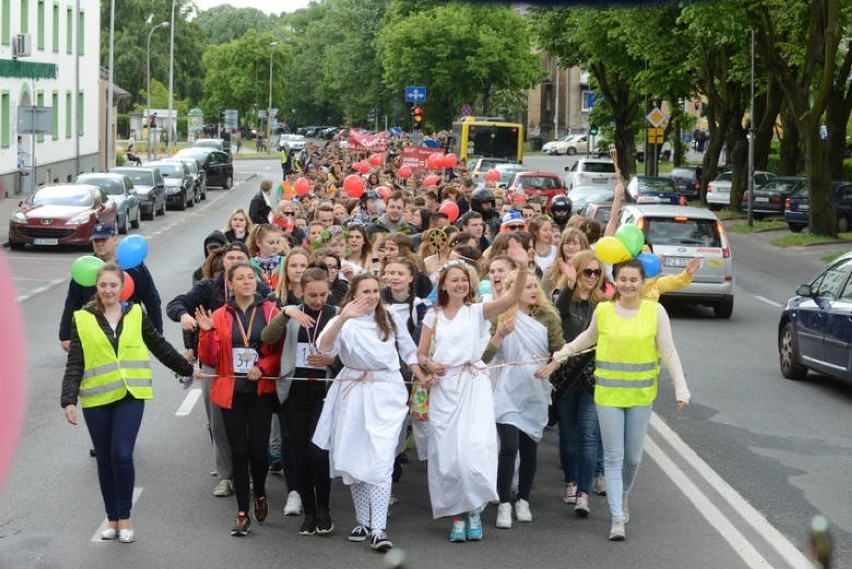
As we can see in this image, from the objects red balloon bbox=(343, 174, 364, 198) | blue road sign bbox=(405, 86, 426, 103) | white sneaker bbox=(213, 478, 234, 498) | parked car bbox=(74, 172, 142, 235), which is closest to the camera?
white sneaker bbox=(213, 478, 234, 498)

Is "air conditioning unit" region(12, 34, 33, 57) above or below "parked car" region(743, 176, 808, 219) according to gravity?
above

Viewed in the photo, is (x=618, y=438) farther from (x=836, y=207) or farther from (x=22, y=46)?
(x=22, y=46)

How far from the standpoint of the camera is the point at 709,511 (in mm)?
9438

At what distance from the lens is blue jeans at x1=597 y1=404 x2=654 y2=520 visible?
28.8 feet

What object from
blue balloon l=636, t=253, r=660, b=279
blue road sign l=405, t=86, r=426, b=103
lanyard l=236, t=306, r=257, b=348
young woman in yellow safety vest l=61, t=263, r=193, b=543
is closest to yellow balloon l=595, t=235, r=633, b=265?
blue balloon l=636, t=253, r=660, b=279

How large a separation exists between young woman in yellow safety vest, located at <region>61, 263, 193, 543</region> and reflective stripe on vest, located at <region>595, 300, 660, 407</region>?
8.46ft

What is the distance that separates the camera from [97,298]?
8430mm

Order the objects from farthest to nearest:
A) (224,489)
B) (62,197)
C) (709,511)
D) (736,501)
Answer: (62,197), (224,489), (736,501), (709,511)

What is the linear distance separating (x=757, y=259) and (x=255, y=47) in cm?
7277

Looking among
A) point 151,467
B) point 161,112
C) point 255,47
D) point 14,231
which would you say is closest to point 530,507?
point 151,467

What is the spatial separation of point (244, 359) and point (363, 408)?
2.45 feet

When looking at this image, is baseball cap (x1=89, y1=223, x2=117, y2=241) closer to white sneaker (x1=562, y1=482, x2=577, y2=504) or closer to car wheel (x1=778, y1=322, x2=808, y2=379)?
white sneaker (x1=562, y1=482, x2=577, y2=504)

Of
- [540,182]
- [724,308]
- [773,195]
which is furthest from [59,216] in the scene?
[773,195]

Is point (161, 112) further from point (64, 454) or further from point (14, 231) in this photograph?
point (64, 454)
